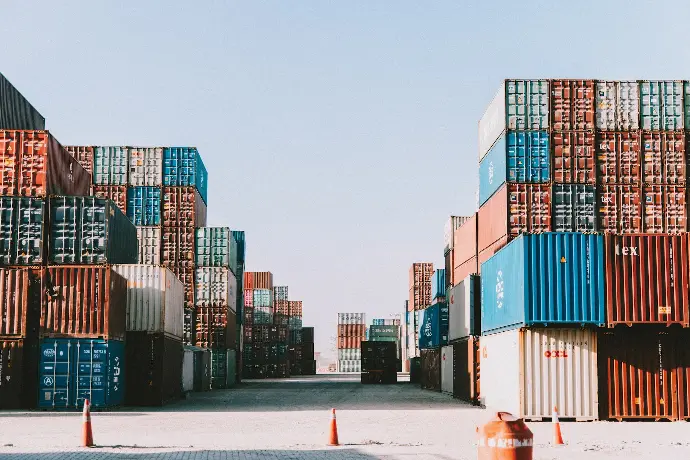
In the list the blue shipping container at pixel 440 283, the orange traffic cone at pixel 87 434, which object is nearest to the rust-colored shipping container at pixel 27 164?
the orange traffic cone at pixel 87 434

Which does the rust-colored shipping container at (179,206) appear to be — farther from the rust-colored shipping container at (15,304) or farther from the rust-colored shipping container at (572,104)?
the rust-colored shipping container at (572,104)

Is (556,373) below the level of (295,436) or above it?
above

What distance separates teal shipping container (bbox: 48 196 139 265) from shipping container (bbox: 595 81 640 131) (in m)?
20.3

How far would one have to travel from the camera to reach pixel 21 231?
36.3 m

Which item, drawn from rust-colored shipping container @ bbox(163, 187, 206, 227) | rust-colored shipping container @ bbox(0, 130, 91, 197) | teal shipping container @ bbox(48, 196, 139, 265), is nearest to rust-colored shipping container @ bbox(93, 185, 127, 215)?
rust-colored shipping container @ bbox(163, 187, 206, 227)

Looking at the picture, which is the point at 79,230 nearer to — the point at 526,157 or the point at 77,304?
the point at 77,304

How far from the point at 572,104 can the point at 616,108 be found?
188 cm

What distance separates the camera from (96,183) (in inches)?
2335

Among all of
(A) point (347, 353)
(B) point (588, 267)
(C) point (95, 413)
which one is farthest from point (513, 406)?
(A) point (347, 353)

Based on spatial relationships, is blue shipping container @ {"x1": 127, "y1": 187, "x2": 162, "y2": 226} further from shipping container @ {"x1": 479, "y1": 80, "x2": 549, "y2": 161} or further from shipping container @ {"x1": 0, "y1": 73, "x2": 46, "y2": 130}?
shipping container @ {"x1": 479, "y1": 80, "x2": 549, "y2": 161}

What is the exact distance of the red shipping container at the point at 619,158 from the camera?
41.0 metres

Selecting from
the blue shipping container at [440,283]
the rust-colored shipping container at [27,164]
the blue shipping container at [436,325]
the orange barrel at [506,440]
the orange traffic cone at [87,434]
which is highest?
the rust-colored shipping container at [27,164]

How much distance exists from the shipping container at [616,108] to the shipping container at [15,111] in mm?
29376

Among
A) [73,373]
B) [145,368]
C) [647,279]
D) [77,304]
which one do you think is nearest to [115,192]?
[145,368]
